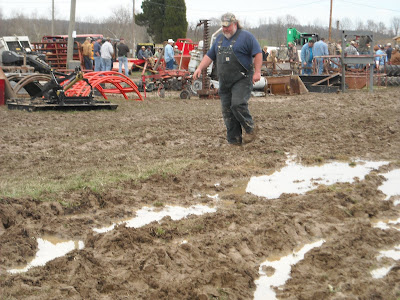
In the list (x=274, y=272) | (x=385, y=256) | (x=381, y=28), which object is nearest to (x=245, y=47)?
(x=385, y=256)

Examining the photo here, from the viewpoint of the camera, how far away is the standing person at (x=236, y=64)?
8.42 metres

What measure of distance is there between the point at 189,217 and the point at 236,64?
3.67 meters

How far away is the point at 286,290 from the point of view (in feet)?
12.7

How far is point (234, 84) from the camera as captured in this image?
8680 mm

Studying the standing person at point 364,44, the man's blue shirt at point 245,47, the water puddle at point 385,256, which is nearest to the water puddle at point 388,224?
the water puddle at point 385,256

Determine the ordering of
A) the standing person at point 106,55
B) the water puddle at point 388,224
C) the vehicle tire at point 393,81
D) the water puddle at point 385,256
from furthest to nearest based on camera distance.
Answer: the vehicle tire at point 393,81 < the standing person at point 106,55 < the water puddle at point 388,224 < the water puddle at point 385,256

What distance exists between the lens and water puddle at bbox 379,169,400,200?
6359mm

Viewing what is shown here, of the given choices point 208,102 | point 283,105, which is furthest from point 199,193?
point 208,102

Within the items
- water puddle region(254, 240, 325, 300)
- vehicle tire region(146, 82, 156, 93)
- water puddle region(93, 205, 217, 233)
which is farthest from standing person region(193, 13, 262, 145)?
vehicle tire region(146, 82, 156, 93)

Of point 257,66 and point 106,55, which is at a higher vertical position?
point 106,55

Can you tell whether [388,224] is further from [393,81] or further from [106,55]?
[393,81]

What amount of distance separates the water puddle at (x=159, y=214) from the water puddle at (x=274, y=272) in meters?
1.30

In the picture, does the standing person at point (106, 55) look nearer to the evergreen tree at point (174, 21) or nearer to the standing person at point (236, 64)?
the standing person at point (236, 64)

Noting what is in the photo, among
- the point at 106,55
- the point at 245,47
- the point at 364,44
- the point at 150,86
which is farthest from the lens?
the point at 106,55
